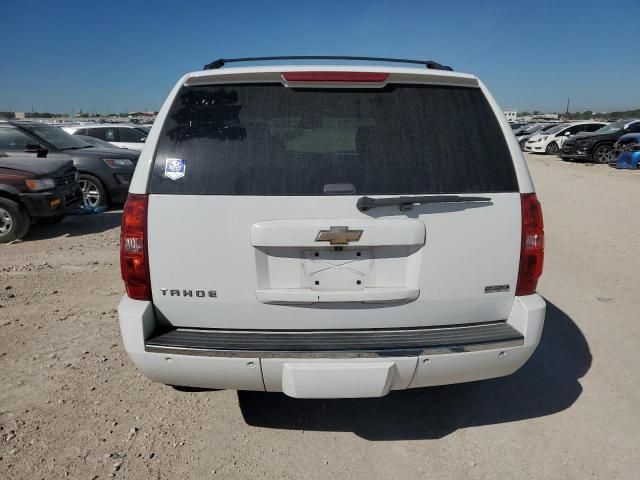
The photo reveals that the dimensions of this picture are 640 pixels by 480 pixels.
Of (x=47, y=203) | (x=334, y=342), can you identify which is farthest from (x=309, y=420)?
(x=47, y=203)

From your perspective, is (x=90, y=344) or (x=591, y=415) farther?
(x=90, y=344)

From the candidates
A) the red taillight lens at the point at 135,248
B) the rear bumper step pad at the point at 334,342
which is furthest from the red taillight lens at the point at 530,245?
the red taillight lens at the point at 135,248

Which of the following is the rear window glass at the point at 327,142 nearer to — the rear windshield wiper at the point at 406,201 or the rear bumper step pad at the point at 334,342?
the rear windshield wiper at the point at 406,201

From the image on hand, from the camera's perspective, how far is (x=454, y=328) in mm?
2348

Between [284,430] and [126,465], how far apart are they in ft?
2.91

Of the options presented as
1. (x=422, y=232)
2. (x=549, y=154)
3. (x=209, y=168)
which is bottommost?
(x=549, y=154)

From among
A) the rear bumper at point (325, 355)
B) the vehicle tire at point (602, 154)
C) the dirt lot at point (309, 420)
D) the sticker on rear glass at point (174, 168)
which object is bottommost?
the vehicle tire at point (602, 154)

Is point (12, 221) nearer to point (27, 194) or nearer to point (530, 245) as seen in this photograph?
point (27, 194)

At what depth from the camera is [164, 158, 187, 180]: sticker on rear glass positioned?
2.18 metres

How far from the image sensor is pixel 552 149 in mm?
25359

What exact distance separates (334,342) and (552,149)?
88.8 feet

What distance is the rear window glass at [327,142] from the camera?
85.9 inches

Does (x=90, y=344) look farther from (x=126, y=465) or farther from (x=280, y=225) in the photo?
(x=280, y=225)

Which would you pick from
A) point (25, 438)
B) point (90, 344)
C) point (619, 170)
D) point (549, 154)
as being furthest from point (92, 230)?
point (549, 154)
